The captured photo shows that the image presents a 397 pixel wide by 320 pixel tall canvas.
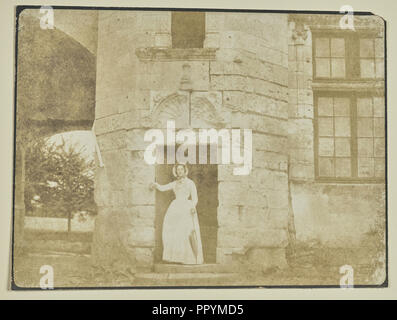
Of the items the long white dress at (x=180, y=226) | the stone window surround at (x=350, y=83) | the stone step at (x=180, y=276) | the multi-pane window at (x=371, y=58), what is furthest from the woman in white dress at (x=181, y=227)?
the multi-pane window at (x=371, y=58)

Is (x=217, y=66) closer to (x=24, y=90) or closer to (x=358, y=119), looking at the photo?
(x=358, y=119)

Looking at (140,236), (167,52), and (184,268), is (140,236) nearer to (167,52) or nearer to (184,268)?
(184,268)

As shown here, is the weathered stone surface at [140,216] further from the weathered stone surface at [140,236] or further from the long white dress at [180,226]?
the long white dress at [180,226]

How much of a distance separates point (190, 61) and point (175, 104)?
1.76ft

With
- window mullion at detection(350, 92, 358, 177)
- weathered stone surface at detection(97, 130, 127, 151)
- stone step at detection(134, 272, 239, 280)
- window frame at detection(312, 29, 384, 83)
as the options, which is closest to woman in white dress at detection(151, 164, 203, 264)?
stone step at detection(134, 272, 239, 280)

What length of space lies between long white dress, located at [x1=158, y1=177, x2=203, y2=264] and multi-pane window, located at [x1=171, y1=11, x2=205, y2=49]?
1.63m

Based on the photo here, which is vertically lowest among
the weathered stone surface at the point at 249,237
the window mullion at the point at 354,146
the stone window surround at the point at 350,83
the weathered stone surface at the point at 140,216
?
the weathered stone surface at the point at 249,237

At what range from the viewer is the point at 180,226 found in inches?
247

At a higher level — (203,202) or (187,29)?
(187,29)

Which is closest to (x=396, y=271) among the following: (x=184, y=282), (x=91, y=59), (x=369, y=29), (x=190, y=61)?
(x=184, y=282)

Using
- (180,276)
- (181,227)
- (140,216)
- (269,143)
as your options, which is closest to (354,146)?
(269,143)

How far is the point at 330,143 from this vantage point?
6.56 m

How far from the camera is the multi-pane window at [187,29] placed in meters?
6.43

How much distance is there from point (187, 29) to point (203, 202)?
204 cm
